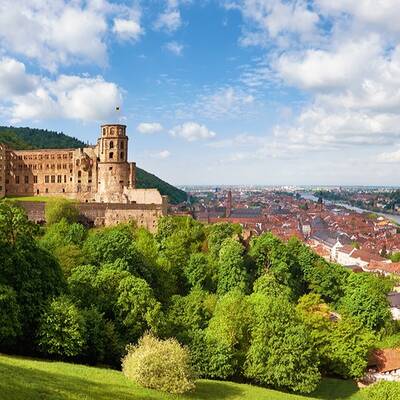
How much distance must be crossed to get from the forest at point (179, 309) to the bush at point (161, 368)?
4.32 meters

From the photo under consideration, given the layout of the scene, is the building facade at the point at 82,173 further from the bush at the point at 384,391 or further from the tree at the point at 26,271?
the bush at the point at 384,391

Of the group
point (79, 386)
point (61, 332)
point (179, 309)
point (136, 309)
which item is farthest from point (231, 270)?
point (79, 386)

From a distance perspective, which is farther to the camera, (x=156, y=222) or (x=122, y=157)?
(x=122, y=157)

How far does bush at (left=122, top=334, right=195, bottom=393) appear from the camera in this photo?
92.4ft

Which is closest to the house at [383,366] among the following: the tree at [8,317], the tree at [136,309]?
the tree at [136,309]

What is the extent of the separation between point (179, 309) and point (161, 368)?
49.6ft

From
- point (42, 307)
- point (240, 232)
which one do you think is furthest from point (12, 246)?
point (240, 232)

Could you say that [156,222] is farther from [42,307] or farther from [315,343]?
[42,307]

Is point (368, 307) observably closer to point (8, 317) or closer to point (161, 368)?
point (161, 368)

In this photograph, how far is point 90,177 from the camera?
79875 mm

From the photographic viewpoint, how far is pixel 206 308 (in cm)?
4666

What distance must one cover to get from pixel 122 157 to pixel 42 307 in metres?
46.6

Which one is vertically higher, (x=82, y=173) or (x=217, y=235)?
(x=82, y=173)

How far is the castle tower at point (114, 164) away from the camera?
251 feet
